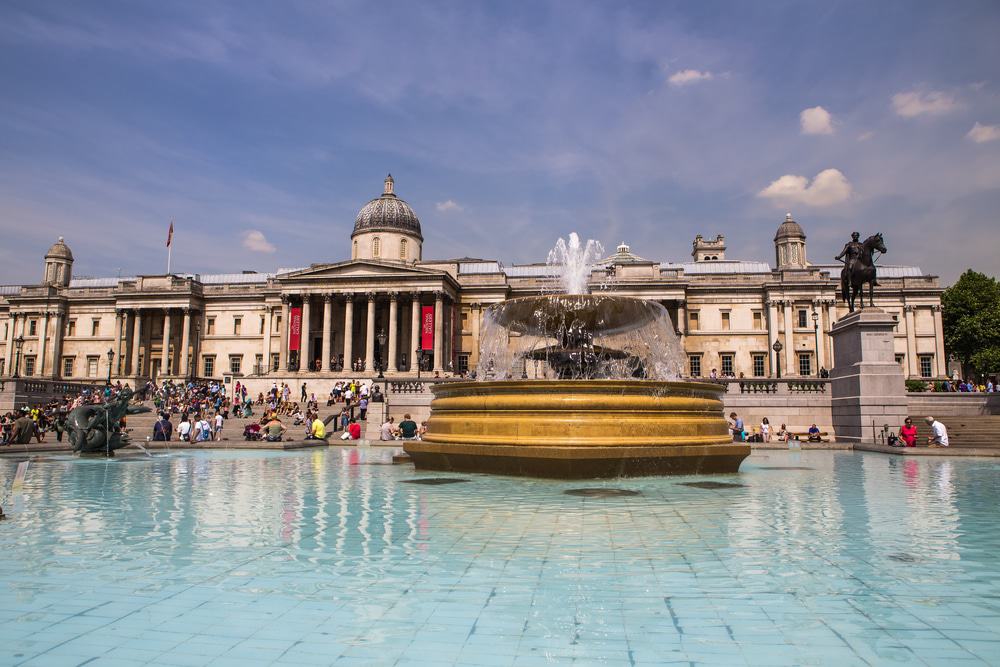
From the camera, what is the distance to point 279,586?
4.39m

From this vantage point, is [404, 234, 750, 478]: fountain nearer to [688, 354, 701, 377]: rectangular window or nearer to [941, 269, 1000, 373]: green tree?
[688, 354, 701, 377]: rectangular window

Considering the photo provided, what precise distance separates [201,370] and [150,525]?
2561 inches

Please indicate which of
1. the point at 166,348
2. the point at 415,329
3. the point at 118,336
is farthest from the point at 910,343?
the point at 118,336

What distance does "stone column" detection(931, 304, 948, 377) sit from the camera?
58.6 m

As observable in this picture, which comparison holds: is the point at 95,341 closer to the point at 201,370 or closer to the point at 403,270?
the point at 201,370

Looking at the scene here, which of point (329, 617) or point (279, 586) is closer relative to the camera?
point (329, 617)

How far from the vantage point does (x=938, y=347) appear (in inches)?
2311

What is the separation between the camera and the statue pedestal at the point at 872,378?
23719 millimetres

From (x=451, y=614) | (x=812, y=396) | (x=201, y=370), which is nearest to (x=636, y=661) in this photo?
(x=451, y=614)

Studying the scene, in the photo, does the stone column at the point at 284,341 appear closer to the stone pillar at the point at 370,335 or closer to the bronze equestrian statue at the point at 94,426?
the stone pillar at the point at 370,335

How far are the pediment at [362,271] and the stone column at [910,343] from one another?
40.2m

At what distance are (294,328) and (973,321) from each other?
56.9 metres

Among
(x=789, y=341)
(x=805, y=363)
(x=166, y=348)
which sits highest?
(x=789, y=341)

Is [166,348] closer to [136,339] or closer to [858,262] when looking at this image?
[136,339]
